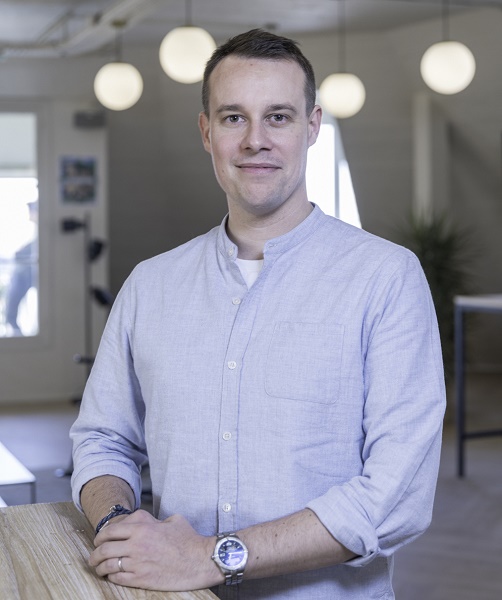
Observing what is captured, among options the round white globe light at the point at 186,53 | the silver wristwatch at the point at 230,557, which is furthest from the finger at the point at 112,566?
the round white globe light at the point at 186,53

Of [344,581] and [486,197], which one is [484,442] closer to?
[486,197]


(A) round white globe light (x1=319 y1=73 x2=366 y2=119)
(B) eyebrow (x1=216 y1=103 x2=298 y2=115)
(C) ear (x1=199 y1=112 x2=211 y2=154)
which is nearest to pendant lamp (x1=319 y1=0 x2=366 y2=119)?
(A) round white globe light (x1=319 y1=73 x2=366 y2=119)

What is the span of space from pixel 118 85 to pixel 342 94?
4.43 feet

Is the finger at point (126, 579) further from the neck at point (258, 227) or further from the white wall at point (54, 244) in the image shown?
the white wall at point (54, 244)

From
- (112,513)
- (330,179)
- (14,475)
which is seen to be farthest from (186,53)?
(330,179)

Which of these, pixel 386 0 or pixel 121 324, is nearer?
pixel 121 324

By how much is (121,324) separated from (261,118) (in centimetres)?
41

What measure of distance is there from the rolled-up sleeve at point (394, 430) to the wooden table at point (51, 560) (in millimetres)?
230

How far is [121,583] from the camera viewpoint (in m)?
1.20

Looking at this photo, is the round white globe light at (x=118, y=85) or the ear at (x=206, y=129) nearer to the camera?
the ear at (x=206, y=129)

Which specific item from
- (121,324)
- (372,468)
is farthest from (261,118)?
(372,468)

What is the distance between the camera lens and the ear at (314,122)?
1.50m

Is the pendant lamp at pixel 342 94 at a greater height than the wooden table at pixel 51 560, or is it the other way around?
the pendant lamp at pixel 342 94

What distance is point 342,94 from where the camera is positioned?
19.4 ft
